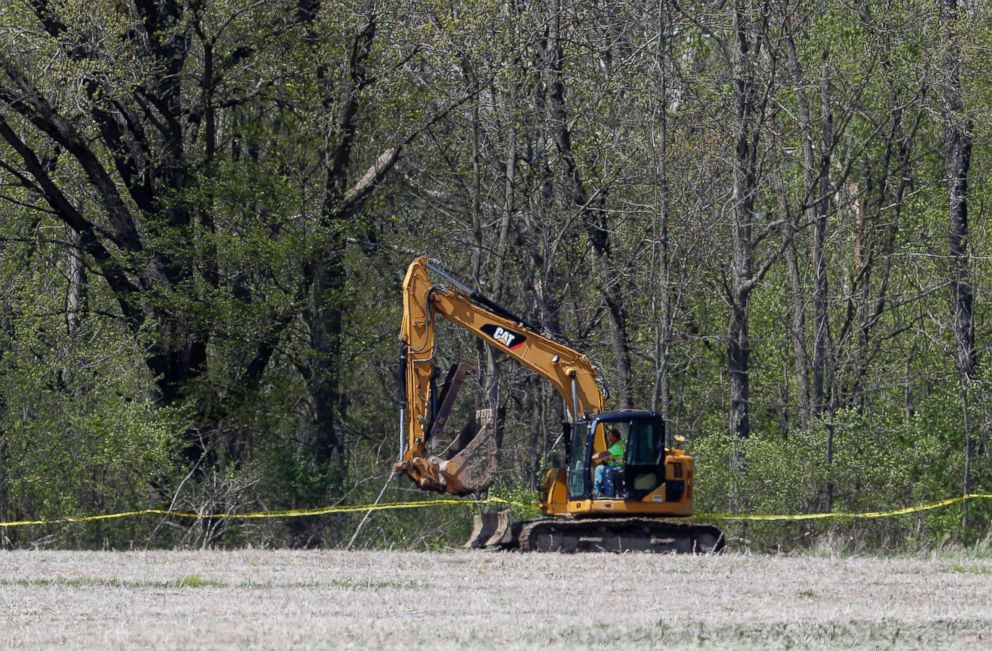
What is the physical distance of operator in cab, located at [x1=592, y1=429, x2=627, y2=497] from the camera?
19.7 m

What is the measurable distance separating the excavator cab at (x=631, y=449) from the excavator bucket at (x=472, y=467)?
1.24 meters

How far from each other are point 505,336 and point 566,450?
66.8 inches

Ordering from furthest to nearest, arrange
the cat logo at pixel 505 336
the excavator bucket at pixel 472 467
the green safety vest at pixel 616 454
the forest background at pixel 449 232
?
the forest background at pixel 449 232
the cat logo at pixel 505 336
the green safety vest at pixel 616 454
the excavator bucket at pixel 472 467

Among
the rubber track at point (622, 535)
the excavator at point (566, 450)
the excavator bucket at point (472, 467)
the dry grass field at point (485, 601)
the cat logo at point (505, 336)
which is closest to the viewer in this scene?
the dry grass field at point (485, 601)

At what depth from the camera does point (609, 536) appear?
19625mm

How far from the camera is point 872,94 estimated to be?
2847cm

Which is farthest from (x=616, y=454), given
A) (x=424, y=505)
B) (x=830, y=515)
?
(x=424, y=505)

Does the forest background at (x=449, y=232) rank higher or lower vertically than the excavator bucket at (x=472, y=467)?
higher

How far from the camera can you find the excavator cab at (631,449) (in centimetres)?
1961

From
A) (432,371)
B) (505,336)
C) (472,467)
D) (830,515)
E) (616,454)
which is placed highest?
(505,336)

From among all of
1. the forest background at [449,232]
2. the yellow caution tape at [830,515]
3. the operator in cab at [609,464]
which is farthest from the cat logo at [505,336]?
the forest background at [449,232]

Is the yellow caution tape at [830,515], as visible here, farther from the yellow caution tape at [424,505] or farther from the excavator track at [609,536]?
the excavator track at [609,536]

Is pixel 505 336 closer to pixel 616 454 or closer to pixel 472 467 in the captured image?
pixel 472 467

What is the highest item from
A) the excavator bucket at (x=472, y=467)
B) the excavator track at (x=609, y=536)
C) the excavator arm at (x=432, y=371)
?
the excavator arm at (x=432, y=371)
